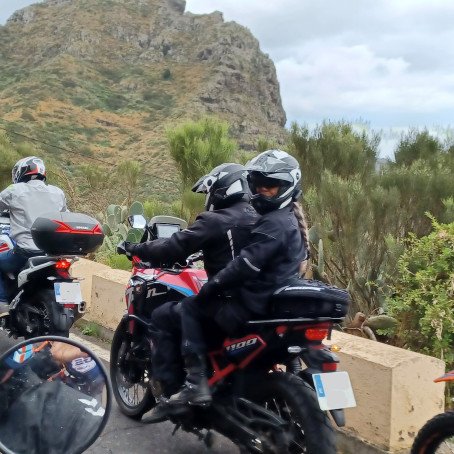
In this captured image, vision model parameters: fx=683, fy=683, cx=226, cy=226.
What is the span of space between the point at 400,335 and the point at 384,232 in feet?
6.86

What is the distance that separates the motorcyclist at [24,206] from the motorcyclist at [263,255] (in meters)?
2.47

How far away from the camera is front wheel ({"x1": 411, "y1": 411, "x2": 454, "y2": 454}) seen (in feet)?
11.0

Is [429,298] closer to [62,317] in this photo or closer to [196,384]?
[196,384]

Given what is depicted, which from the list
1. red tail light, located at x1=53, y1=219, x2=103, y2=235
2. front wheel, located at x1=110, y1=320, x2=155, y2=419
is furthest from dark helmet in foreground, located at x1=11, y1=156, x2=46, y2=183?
front wheel, located at x1=110, y1=320, x2=155, y2=419

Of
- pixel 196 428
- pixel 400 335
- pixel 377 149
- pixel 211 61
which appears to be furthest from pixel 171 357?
pixel 211 61

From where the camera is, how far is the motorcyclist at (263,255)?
360 cm

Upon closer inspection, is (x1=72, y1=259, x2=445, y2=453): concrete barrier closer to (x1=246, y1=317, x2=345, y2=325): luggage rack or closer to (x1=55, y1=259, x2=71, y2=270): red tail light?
(x1=246, y1=317, x2=345, y2=325): luggage rack

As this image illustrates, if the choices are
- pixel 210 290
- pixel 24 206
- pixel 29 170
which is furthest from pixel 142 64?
pixel 210 290

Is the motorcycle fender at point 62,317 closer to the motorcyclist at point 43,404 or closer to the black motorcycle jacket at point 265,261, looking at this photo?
the motorcyclist at point 43,404

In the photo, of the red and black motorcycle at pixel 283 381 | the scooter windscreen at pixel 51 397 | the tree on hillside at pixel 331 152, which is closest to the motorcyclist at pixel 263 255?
the red and black motorcycle at pixel 283 381

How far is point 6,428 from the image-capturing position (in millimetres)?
3477

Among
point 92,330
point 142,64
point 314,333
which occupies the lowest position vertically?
point 92,330

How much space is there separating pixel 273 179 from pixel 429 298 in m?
2.20

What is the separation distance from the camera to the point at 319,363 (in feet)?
11.2
